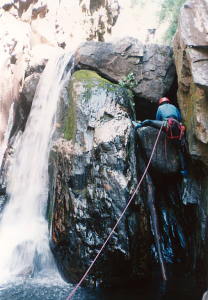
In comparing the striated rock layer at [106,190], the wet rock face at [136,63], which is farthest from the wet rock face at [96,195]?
the wet rock face at [136,63]

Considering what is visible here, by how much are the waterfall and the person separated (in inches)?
110

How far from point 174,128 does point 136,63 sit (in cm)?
261

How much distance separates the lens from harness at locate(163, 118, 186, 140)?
678 centimetres

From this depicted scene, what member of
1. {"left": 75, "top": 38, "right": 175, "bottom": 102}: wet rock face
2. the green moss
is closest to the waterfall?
{"left": 75, "top": 38, "right": 175, "bottom": 102}: wet rock face

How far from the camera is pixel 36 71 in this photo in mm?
10359

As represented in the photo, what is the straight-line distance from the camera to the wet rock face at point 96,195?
18.2 feet

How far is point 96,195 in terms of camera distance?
588 cm

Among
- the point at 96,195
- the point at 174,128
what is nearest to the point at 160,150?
the point at 174,128

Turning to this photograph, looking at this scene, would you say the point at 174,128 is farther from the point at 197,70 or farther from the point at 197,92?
the point at 197,70

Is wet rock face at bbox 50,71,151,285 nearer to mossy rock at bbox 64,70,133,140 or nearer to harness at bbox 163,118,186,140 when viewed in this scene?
mossy rock at bbox 64,70,133,140

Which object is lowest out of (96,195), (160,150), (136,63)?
(96,195)

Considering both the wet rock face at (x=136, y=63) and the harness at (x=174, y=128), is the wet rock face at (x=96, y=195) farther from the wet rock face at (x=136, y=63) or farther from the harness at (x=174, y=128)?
the wet rock face at (x=136, y=63)

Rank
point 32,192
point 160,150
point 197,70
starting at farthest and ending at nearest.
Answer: point 32,192
point 160,150
point 197,70

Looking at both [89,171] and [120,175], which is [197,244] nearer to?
[120,175]
